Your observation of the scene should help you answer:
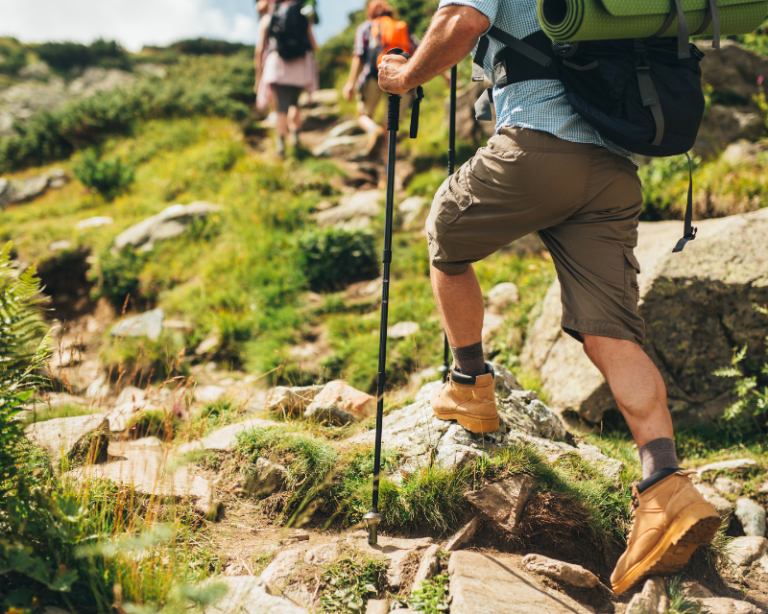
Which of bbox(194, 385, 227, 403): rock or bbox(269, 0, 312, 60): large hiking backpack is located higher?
bbox(269, 0, 312, 60): large hiking backpack

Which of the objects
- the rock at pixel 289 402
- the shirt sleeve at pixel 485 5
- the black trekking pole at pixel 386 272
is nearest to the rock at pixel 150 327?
the rock at pixel 289 402

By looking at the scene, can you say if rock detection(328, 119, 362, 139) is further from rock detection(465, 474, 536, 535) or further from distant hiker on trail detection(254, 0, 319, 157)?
rock detection(465, 474, 536, 535)

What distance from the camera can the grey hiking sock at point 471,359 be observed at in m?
2.61

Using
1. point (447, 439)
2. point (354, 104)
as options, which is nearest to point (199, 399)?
point (447, 439)

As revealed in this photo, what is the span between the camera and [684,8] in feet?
6.35

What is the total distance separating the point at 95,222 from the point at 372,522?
8109 millimetres

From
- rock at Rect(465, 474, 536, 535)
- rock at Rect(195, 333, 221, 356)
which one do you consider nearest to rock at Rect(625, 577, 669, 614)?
rock at Rect(465, 474, 536, 535)

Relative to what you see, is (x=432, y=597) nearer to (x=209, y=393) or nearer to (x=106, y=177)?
(x=209, y=393)

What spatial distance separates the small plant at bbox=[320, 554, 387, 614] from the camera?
2.08 meters

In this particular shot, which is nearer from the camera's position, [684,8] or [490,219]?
[684,8]

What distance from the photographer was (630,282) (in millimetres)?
2221

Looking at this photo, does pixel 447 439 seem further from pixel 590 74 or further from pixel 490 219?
pixel 590 74

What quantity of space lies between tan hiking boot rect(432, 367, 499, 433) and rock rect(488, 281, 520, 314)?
2.64 meters

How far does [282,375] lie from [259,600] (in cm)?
297
